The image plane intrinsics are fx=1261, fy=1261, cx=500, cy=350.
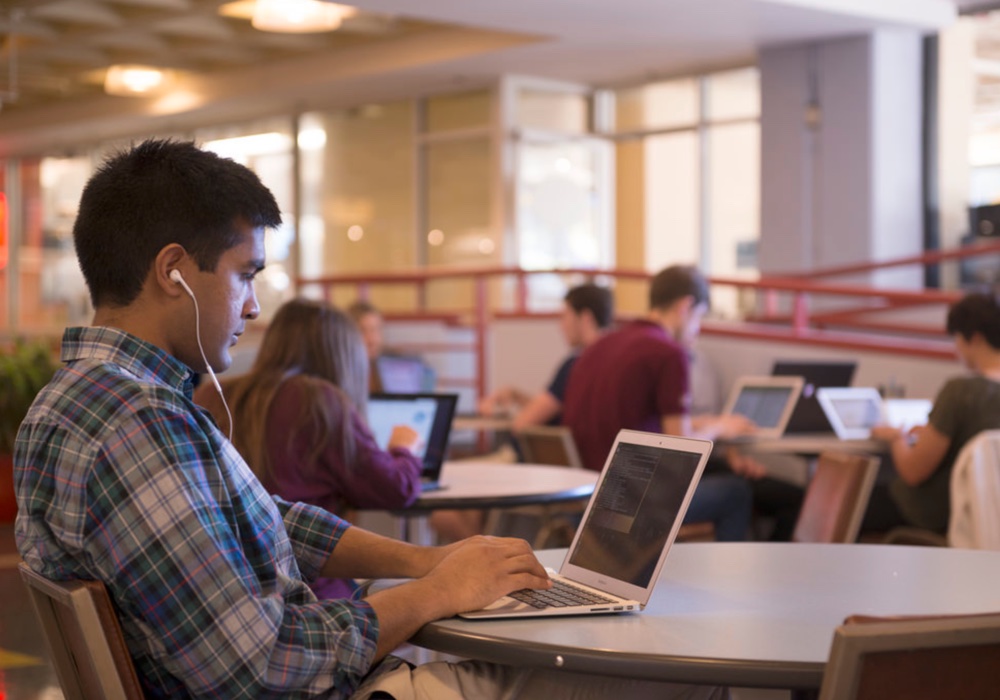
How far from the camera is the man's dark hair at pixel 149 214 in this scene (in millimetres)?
1548

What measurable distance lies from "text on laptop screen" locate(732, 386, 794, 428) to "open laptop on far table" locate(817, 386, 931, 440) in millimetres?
164

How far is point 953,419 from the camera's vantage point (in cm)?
396

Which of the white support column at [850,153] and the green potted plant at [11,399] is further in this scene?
the white support column at [850,153]

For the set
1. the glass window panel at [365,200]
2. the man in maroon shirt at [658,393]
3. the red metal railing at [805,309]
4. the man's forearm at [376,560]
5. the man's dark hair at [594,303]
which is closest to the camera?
the man's forearm at [376,560]

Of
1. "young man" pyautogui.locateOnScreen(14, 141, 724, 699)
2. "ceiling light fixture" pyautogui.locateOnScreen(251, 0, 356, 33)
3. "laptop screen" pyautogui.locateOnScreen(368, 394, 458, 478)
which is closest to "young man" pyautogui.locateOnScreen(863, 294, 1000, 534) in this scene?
"laptop screen" pyautogui.locateOnScreen(368, 394, 458, 478)

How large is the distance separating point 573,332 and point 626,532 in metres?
4.04

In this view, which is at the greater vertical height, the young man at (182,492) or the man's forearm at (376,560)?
the young man at (182,492)

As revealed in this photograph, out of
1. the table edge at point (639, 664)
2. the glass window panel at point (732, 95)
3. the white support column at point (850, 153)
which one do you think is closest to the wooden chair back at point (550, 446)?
the table edge at point (639, 664)

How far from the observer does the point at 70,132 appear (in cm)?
1689

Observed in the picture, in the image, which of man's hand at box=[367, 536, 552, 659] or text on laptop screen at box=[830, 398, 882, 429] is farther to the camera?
text on laptop screen at box=[830, 398, 882, 429]

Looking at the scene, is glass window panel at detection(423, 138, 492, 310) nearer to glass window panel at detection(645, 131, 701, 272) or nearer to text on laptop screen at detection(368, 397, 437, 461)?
glass window panel at detection(645, 131, 701, 272)

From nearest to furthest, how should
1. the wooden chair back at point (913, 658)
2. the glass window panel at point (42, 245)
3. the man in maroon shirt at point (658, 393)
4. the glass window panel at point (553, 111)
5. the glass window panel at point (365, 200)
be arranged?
the wooden chair back at point (913, 658) < the man in maroon shirt at point (658, 393) < the glass window panel at point (553, 111) < the glass window panel at point (365, 200) < the glass window panel at point (42, 245)

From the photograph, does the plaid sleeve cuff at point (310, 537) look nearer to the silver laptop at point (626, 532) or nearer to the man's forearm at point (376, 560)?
the man's forearm at point (376, 560)

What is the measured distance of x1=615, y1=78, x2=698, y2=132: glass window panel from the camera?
12.8 meters
